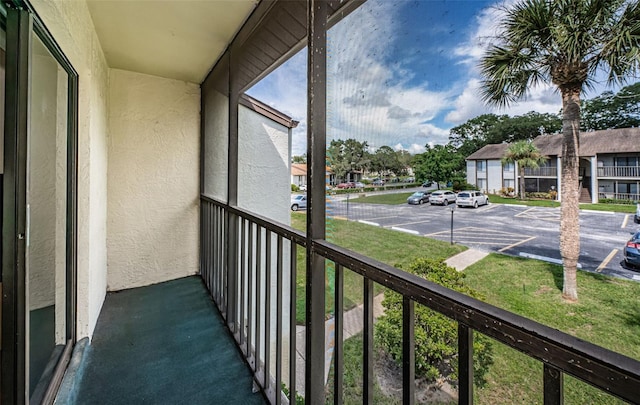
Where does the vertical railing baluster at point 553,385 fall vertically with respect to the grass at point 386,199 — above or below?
below

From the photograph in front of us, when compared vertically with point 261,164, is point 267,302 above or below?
below

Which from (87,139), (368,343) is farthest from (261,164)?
(368,343)

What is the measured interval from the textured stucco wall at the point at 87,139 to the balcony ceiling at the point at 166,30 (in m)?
0.12

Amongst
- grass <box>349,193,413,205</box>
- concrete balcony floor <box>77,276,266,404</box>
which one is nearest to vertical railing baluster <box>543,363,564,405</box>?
grass <box>349,193,413,205</box>

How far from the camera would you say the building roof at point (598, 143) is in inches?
15.7

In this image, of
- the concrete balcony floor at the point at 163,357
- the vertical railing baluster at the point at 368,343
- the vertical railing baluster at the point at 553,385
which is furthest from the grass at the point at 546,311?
the concrete balcony floor at the point at 163,357

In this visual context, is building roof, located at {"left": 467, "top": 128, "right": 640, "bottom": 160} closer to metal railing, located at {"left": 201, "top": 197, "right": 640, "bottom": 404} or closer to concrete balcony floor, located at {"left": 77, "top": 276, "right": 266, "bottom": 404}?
metal railing, located at {"left": 201, "top": 197, "right": 640, "bottom": 404}

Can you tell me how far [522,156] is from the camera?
Result: 0.52 meters

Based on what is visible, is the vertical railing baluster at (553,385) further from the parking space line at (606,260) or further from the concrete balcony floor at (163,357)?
the concrete balcony floor at (163,357)

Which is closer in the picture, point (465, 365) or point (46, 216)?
point (465, 365)

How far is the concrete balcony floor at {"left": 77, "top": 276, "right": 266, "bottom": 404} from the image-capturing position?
171 centimetres

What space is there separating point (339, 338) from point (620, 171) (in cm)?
97

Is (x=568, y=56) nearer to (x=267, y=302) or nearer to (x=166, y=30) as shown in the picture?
(x=267, y=302)

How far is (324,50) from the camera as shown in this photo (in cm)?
A: 128
